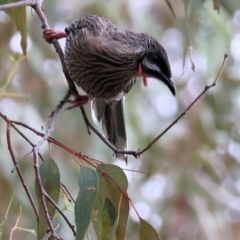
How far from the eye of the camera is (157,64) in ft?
5.74

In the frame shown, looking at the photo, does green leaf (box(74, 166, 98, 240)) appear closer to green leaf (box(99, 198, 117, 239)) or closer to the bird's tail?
green leaf (box(99, 198, 117, 239))

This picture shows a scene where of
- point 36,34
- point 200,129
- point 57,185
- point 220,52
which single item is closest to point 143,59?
point 57,185

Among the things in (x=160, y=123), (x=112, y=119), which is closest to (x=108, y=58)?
(x=112, y=119)

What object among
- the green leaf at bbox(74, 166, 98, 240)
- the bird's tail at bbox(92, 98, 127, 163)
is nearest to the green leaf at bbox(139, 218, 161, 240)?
the green leaf at bbox(74, 166, 98, 240)

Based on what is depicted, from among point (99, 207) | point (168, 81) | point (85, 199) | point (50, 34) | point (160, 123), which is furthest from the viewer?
Answer: point (160, 123)

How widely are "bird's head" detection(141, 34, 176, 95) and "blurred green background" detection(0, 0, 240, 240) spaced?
0.75m

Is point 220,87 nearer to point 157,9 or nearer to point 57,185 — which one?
point 157,9

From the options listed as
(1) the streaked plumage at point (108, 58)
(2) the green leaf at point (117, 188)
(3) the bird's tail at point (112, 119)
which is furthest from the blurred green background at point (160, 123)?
(2) the green leaf at point (117, 188)

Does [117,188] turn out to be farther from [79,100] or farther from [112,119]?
[112,119]

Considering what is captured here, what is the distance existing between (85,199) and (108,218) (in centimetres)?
11

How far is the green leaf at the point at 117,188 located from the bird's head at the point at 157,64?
1.29 ft

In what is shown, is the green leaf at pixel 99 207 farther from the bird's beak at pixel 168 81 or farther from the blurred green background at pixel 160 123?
the blurred green background at pixel 160 123

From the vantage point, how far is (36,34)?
308cm

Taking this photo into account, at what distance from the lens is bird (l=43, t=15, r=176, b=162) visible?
1770 mm
